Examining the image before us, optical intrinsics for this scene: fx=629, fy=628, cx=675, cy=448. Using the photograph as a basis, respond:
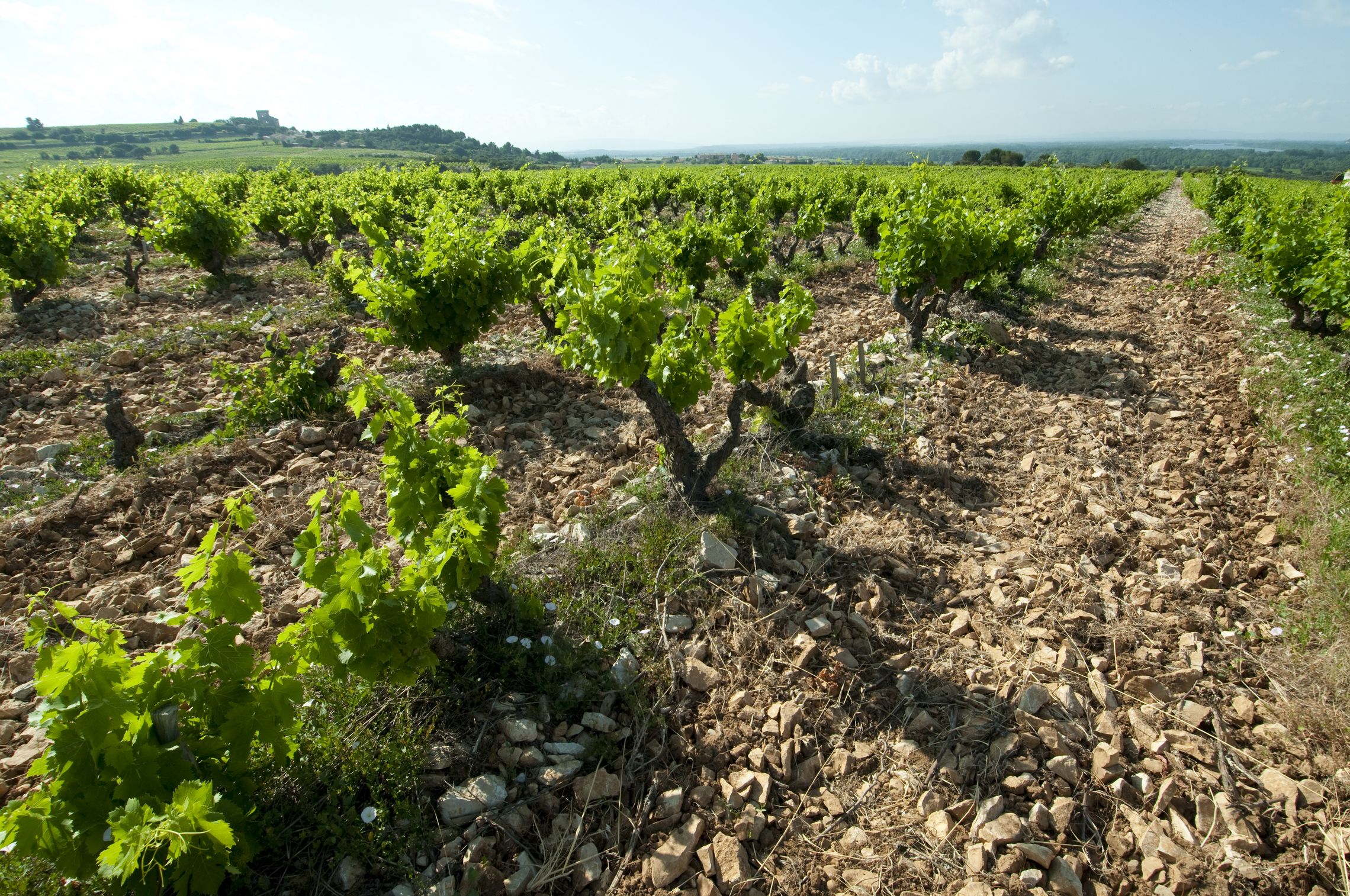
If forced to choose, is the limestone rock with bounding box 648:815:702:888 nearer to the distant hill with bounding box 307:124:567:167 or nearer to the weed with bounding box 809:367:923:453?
the weed with bounding box 809:367:923:453

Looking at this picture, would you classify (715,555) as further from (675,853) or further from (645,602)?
(675,853)

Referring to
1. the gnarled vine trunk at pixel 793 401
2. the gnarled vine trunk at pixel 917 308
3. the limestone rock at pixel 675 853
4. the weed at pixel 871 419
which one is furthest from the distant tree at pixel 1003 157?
the limestone rock at pixel 675 853

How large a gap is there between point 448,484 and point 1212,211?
3367cm

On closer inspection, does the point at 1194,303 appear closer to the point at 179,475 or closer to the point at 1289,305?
the point at 1289,305

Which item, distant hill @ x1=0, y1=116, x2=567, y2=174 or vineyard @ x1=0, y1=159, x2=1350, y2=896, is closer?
vineyard @ x1=0, y1=159, x2=1350, y2=896

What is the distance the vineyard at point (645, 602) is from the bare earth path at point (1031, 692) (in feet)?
0.08

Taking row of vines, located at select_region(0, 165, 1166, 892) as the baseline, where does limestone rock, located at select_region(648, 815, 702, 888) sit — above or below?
below

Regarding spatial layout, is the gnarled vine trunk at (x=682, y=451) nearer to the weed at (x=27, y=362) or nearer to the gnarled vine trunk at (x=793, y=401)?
the gnarled vine trunk at (x=793, y=401)

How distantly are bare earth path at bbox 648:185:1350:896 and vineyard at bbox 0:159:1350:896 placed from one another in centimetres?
2

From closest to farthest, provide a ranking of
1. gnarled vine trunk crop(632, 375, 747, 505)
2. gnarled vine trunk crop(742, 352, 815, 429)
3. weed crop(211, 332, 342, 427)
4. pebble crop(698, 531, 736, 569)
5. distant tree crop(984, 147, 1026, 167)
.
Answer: pebble crop(698, 531, 736, 569) → gnarled vine trunk crop(632, 375, 747, 505) → gnarled vine trunk crop(742, 352, 815, 429) → weed crop(211, 332, 342, 427) → distant tree crop(984, 147, 1026, 167)

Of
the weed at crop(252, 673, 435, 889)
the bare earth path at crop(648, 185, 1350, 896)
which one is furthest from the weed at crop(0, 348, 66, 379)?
the bare earth path at crop(648, 185, 1350, 896)

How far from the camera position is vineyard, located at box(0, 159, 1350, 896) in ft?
8.96

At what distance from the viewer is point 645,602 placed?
13.8ft

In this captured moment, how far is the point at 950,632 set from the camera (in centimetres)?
417
